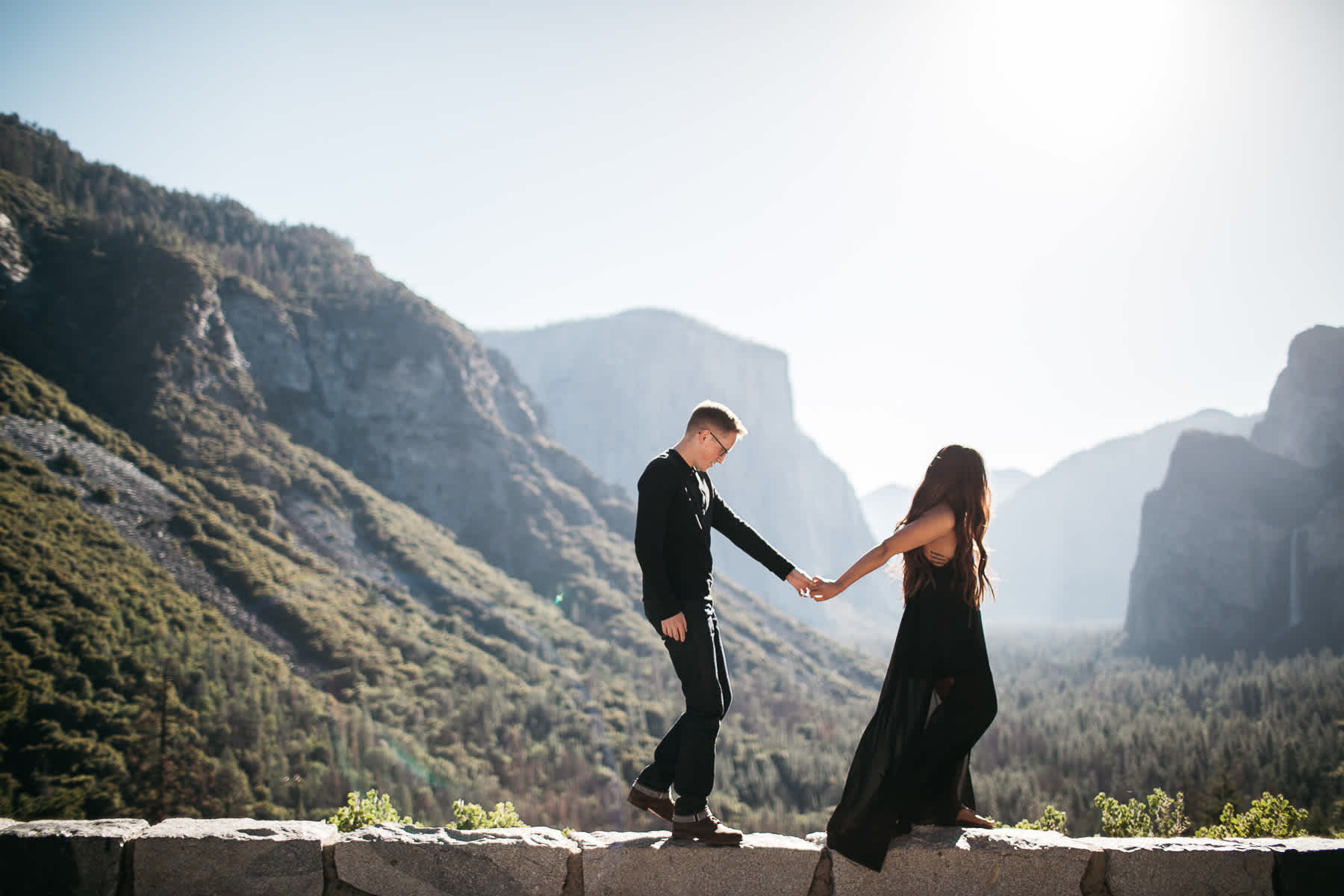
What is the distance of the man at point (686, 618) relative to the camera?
179 inches

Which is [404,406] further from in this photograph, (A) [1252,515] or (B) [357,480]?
(A) [1252,515]

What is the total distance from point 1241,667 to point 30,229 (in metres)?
181

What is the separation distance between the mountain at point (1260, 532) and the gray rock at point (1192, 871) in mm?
150608

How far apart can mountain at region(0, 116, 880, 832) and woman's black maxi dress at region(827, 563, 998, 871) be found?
45.1 m

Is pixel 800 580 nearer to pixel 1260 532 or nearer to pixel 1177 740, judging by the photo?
pixel 1177 740

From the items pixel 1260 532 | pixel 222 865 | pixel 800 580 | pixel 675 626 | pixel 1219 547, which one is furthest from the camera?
pixel 1219 547

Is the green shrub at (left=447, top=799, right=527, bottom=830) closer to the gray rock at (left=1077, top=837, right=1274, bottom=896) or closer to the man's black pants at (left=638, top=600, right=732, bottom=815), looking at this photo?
the man's black pants at (left=638, top=600, right=732, bottom=815)

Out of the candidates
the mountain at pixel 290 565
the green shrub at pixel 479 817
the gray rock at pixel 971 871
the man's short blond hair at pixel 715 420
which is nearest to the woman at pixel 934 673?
the gray rock at pixel 971 871

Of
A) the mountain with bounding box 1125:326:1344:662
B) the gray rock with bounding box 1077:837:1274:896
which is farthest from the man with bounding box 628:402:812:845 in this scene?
the mountain with bounding box 1125:326:1344:662

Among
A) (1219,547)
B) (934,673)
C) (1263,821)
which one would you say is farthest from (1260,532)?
(934,673)

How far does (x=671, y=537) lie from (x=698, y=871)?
1940 mm

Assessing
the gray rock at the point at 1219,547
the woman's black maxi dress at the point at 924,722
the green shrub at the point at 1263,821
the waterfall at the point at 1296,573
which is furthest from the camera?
the gray rock at the point at 1219,547

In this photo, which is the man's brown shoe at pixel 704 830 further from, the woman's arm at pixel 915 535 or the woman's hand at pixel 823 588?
the woman's hand at pixel 823 588

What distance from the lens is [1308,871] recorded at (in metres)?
4.30
